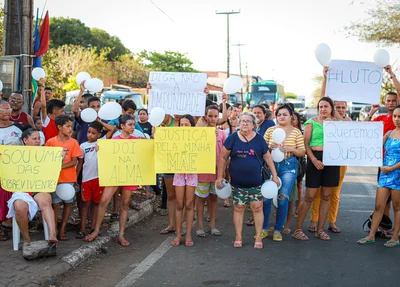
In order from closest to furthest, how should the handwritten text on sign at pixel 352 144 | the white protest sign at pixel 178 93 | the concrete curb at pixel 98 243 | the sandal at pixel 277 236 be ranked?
the concrete curb at pixel 98 243
the handwritten text on sign at pixel 352 144
the sandal at pixel 277 236
the white protest sign at pixel 178 93

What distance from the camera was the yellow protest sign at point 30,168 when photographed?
5.58 m

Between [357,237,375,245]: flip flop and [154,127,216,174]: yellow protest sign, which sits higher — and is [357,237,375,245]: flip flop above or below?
below

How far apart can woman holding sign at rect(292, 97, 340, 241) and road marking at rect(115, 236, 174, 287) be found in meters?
1.80

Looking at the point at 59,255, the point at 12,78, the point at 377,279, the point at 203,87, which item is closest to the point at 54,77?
the point at 12,78

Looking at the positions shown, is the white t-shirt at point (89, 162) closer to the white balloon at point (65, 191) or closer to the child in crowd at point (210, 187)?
the white balloon at point (65, 191)

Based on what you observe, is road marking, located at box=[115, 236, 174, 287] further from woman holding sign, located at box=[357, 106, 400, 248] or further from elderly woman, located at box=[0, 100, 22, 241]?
woman holding sign, located at box=[357, 106, 400, 248]

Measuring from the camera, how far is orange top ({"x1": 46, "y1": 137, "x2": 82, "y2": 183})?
5.90 meters

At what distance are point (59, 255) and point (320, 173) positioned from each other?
351 cm

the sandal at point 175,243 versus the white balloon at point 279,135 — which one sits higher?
the white balloon at point 279,135

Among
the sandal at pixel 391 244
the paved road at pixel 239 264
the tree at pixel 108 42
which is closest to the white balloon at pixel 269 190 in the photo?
the paved road at pixel 239 264

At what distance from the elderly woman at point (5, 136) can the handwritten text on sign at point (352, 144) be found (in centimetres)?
397

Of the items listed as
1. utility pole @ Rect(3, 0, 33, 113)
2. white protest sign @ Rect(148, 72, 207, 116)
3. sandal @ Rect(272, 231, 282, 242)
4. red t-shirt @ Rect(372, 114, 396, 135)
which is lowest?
sandal @ Rect(272, 231, 282, 242)

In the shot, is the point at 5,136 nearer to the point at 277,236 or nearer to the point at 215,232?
the point at 215,232

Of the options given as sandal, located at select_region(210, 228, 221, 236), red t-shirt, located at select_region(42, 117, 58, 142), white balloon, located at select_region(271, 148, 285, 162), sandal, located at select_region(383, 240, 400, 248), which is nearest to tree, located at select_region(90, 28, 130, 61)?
red t-shirt, located at select_region(42, 117, 58, 142)
